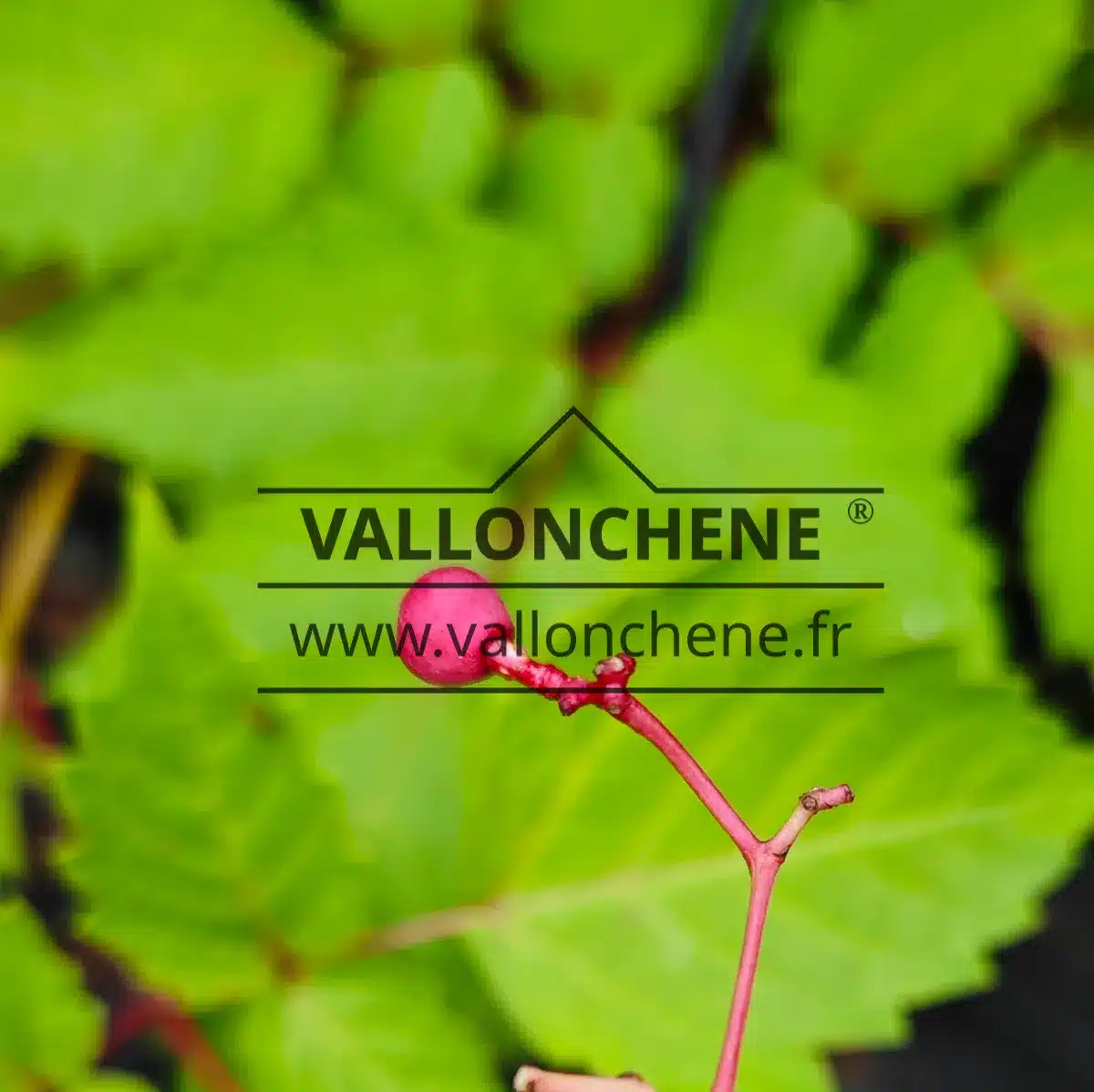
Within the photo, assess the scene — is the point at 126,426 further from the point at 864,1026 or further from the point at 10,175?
the point at 864,1026

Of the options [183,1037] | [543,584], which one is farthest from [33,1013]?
[543,584]

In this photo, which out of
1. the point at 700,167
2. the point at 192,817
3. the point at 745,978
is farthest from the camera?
the point at 700,167

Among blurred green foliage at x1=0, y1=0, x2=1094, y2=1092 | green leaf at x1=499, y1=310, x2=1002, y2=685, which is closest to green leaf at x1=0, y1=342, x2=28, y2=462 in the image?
blurred green foliage at x1=0, y1=0, x2=1094, y2=1092

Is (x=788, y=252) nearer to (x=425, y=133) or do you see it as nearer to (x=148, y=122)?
(x=425, y=133)

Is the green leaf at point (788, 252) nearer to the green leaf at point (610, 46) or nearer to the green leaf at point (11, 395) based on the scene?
the green leaf at point (610, 46)

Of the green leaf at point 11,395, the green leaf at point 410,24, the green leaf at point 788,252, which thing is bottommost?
the green leaf at point 11,395

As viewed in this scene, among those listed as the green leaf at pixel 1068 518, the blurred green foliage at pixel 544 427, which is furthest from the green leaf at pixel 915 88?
the green leaf at pixel 1068 518
